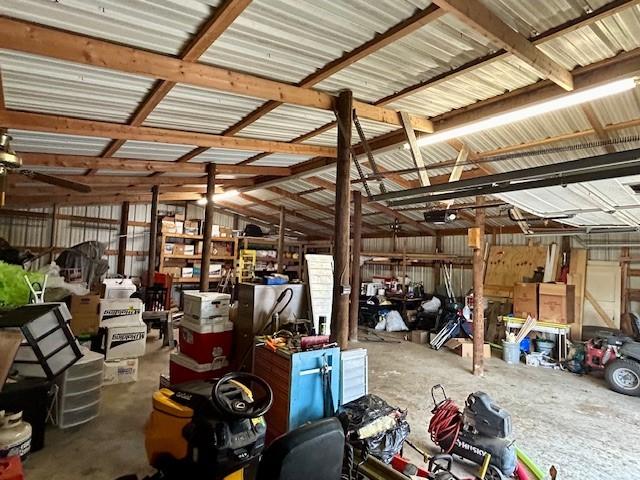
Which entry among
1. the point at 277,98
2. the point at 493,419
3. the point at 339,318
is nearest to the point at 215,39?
the point at 277,98

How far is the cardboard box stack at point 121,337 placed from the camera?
181 inches

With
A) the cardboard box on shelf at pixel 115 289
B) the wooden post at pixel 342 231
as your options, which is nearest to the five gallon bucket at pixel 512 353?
the wooden post at pixel 342 231

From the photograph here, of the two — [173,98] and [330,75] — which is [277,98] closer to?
[330,75]

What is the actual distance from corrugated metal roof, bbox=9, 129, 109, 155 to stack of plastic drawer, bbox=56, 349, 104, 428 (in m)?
2.48

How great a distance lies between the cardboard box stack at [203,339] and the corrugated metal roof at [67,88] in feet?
6.57

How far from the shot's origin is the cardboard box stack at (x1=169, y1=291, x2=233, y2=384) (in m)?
3.66

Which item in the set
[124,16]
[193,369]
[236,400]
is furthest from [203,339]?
[124,16]

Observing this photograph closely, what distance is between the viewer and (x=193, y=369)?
362cm

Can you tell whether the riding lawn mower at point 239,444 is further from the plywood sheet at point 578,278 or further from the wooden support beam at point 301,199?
the wooden support beam at point 301,199

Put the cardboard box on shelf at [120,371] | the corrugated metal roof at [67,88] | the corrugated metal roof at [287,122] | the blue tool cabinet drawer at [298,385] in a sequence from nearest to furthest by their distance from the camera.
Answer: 1. the corrugated metal roof at [67,88]
2. the blue tool cabinet drawer at [298,385]
3. the corrugated metal roof at [287,122]
4. the cardboard box on shelf at [120,371]

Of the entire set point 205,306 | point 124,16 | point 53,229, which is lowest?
point 205,306

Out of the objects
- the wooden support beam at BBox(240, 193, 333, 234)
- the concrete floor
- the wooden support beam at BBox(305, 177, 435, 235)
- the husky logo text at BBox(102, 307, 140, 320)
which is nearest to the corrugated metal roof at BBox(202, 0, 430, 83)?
the concrete floor

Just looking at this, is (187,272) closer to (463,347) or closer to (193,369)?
(193,369)

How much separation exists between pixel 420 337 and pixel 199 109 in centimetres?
651
